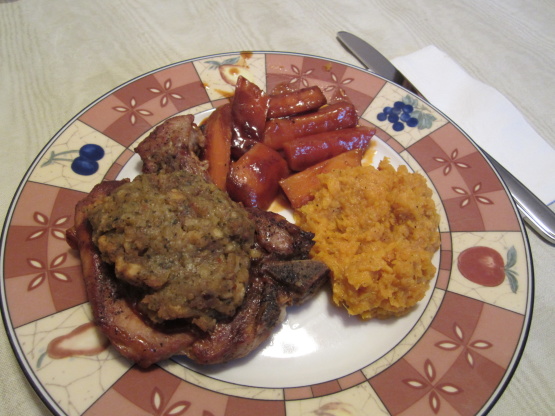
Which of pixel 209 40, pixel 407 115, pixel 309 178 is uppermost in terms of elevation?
pixel 209 40

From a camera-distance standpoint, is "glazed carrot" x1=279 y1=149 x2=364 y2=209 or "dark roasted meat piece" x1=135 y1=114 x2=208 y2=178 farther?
"glazed carrot" x1=279 y1=149 x2=364 y2=209

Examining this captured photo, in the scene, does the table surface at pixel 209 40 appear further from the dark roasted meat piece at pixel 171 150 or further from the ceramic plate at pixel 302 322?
the dark roasted meat piece at pixel 171 150

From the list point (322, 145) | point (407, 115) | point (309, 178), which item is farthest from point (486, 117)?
point (309, 178)

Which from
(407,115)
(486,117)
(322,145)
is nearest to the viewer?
(322,145)

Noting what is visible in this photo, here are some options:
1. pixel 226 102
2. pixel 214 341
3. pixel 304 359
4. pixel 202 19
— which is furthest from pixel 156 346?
pixel 202 19

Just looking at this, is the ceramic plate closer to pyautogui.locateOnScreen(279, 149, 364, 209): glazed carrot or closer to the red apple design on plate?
the red apple design on plate

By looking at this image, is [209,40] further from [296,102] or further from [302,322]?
[302,322]

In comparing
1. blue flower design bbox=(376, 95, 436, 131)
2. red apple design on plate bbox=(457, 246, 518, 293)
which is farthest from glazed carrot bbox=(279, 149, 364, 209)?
red apple design on plate bbox=(457, 246, 518, 293)

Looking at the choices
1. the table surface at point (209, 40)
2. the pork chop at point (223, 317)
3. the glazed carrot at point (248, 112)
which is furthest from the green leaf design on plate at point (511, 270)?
the glazed carrot at point (248, 112)
